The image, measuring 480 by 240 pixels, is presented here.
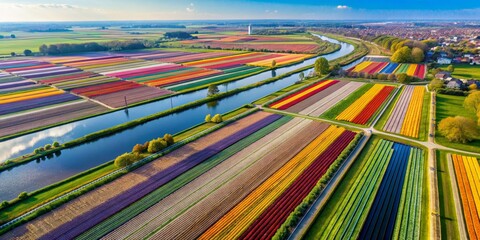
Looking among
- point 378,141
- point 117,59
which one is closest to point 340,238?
point 378,141

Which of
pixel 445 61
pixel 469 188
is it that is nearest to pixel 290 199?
pixel 469 188

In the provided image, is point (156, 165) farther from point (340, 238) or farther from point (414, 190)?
point (414, 190)

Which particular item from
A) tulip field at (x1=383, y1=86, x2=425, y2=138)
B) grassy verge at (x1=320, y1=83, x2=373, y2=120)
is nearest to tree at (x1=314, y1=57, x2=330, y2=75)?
grassy verge at (x1=320, y1=83, x2=373, y2=120)

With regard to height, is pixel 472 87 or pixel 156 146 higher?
pixel 472 87

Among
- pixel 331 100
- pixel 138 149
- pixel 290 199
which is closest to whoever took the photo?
pixel 290 199

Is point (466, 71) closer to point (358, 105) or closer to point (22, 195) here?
point (358, 105)

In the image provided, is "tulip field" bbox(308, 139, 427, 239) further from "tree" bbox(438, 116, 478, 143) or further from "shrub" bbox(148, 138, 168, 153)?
"shrub" bbox(148, 138, 168, 153)

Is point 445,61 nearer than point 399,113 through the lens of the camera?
No
